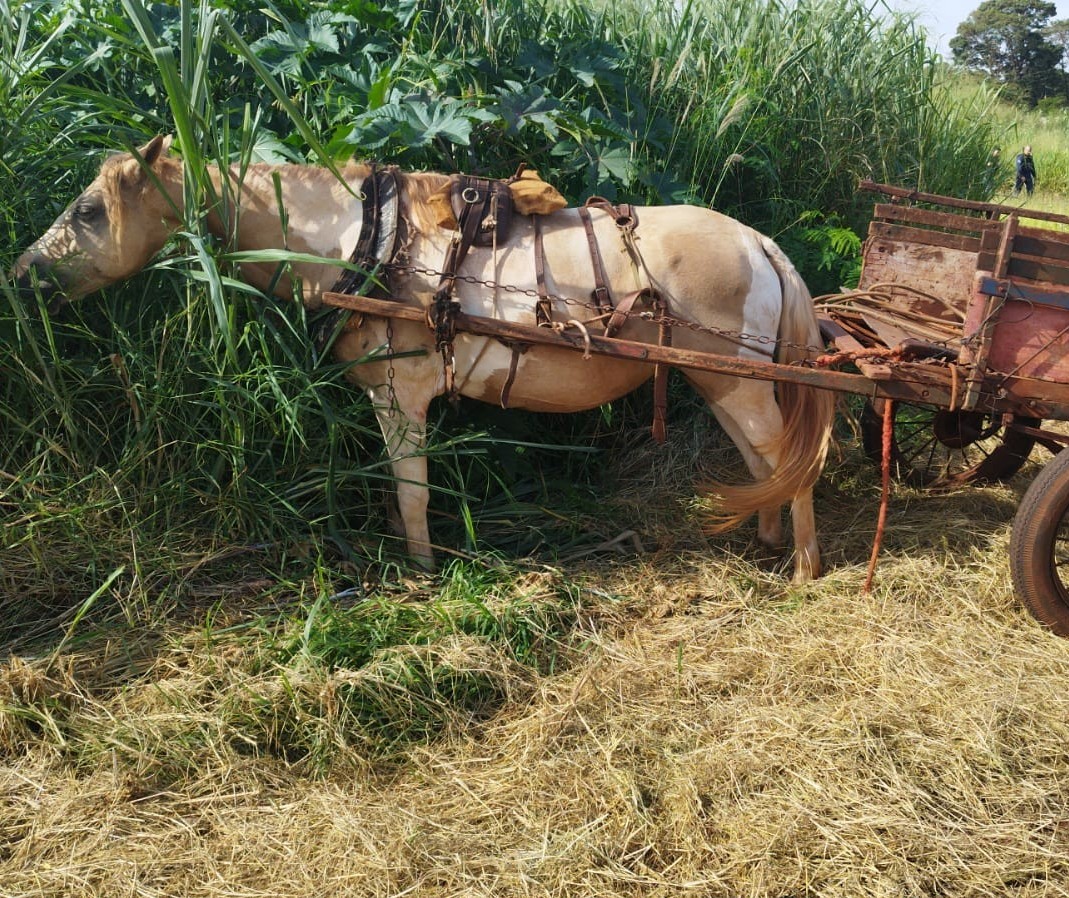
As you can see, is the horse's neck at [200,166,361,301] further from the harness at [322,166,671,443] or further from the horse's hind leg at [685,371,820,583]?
the horse's hind leg at [685,371,820,583]

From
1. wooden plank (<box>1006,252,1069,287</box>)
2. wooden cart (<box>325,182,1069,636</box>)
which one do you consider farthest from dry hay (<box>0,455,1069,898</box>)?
wooden plank (<box>1006,252,1069,287</box>)

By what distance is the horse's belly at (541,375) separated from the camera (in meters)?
3.50

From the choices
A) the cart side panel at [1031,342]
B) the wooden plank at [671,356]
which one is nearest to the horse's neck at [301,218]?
the wooden plank at [671,356]

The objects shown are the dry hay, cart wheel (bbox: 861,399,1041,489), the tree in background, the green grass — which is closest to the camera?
the dry hay

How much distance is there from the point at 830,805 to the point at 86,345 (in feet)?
10.1

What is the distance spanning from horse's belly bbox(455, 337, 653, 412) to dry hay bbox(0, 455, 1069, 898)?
2.91 feet

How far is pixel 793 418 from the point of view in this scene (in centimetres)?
374

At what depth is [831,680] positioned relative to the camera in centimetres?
314

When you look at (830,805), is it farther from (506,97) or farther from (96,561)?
(506,97)

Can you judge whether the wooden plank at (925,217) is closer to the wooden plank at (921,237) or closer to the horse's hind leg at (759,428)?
the wooden plank at (921,237)

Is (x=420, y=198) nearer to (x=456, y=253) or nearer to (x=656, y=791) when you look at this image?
(x=456, y=253)

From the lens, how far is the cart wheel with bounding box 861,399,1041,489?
13.6 ft

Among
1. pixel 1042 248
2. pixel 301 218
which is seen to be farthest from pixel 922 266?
pixel 301 218

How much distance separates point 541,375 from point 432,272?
1.87 feet
